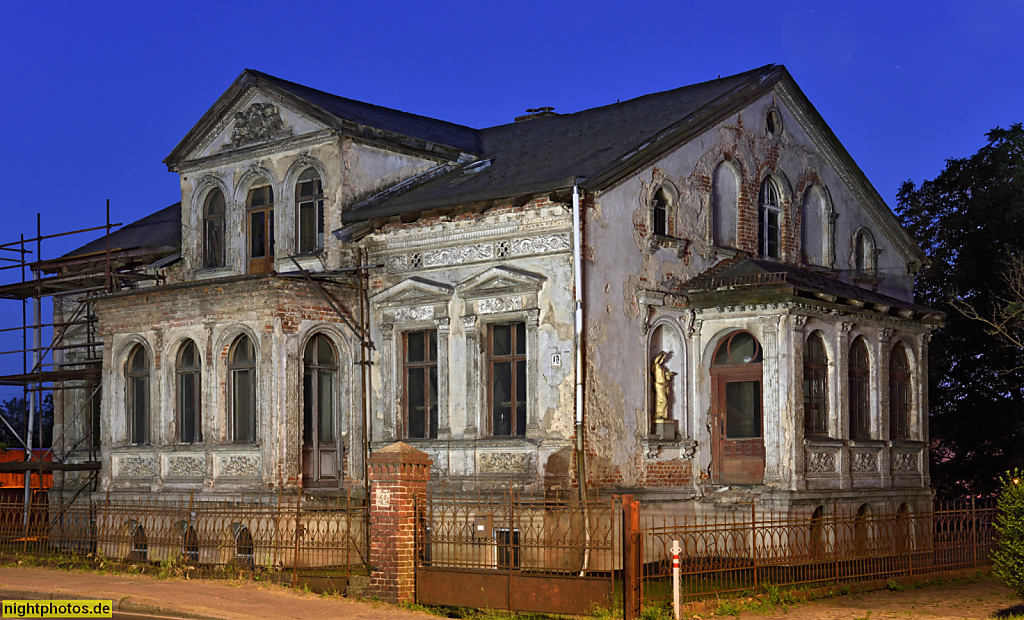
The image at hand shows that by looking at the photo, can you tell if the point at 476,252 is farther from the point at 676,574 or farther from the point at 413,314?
the point at 676,574

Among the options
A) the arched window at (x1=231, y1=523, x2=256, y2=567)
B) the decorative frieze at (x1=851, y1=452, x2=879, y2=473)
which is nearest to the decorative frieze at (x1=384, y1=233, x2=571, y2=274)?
the arched window at (x1=231, y1=523, x2=256, y2=567)

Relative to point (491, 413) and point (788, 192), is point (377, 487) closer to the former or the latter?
point (491, 413)

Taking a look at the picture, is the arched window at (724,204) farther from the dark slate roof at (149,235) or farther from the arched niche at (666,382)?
the dark slate roof at (149,235)

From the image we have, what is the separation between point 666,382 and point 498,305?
3211 millimetres

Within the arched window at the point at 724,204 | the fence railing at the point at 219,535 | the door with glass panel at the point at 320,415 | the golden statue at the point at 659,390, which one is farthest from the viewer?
the arched window at the point at 724,204

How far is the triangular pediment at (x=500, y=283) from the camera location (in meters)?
20.3

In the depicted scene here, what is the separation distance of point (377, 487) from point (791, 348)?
26.5 ft

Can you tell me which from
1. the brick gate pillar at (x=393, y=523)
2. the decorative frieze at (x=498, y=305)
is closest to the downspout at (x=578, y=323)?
the decorative frieze at (x=498, y=305)

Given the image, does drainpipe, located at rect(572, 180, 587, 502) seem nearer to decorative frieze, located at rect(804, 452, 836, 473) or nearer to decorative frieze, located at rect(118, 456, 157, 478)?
decorative frieze, located at rect(804, 452, 836, 473)

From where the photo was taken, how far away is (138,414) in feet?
79.2

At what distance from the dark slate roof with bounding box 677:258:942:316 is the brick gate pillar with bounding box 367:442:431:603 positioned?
296 inches

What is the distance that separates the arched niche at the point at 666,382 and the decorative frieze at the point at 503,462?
8.07 feet

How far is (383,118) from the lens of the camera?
24.7 metres

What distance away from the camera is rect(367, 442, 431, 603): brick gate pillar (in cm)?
1585
